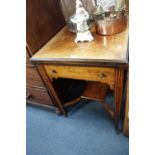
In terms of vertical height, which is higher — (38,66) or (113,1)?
(113,1)

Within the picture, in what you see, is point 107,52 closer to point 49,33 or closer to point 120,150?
point 49,33

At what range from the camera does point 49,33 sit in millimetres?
1339

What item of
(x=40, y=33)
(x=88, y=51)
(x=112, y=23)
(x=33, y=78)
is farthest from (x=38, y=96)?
(x=112, y=23)

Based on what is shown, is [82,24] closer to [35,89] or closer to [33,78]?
[33,78]

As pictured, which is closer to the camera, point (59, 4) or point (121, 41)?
point (121, 41)

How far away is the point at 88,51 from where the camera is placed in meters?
1.07

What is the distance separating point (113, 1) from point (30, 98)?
113cm

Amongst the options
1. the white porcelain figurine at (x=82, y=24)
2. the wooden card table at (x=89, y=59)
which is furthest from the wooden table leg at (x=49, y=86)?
the white porcelain figurine at (x=82, y=24)

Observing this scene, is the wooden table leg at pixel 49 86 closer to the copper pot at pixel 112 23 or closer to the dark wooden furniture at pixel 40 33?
the dark wooden furniture at pixel 40 33

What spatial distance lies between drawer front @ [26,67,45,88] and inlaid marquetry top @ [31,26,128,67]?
185 millimetres

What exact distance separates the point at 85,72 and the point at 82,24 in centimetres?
32

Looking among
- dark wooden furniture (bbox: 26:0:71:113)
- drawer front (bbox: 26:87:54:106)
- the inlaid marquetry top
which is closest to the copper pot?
the inlaid marquetry top
